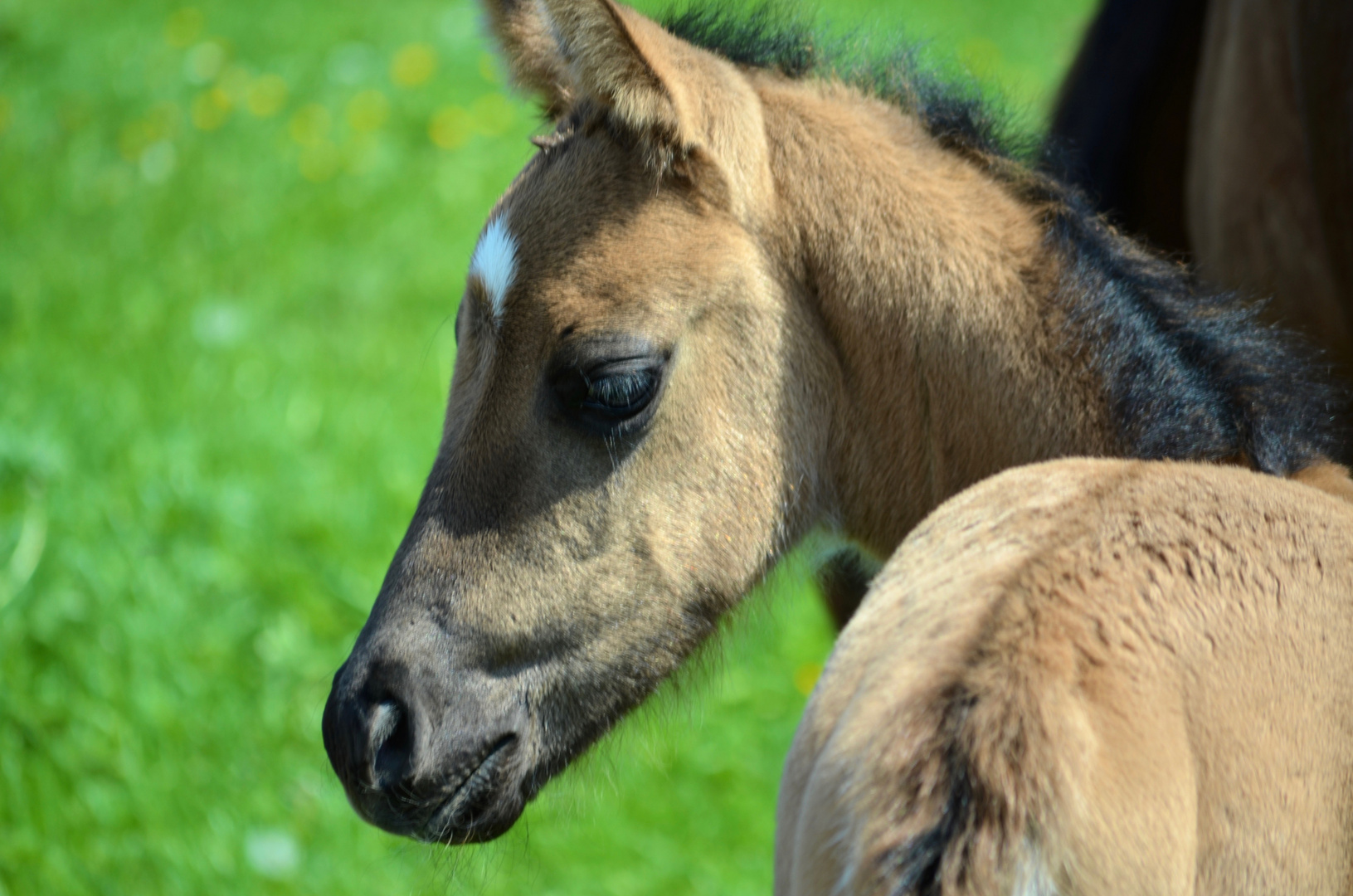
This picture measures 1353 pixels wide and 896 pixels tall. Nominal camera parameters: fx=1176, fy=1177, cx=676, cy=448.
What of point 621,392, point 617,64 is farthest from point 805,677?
point 617,64

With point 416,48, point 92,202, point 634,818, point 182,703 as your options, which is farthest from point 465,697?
point 416,48

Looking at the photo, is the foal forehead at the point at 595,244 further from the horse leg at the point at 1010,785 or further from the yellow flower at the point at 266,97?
the yellow flower at the point at 266,97

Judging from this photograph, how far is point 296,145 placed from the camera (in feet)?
20.2

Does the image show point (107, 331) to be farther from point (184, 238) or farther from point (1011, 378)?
point (1011, 378)

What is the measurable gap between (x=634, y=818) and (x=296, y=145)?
4.38 metres

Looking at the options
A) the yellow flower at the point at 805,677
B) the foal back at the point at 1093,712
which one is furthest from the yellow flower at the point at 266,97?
the foal back at the point at 1093,712

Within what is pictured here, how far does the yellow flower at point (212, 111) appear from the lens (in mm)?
6246

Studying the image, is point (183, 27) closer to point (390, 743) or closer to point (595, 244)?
point (595, 244)

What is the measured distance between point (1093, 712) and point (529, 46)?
1.52 meters

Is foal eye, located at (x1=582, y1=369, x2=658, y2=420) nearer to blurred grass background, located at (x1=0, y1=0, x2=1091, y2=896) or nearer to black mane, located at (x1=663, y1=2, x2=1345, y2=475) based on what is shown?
Result: blurred grass background, located at (x1=0, y1=0, x2=1091, y2=896)

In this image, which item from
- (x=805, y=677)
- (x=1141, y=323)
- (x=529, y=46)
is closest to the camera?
(x=1141, y=323)

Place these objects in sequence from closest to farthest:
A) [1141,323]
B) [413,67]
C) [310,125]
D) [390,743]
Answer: [390,743] → [1141,323] → [310,125] → [413,67]

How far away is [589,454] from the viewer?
5.84 feet

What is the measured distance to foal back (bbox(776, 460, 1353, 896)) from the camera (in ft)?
3.34
